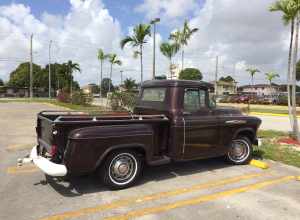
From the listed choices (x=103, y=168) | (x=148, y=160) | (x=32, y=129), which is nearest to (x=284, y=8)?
(x=148, y=160)

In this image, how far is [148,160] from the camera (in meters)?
5.39

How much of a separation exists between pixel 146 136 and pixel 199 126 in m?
1.26

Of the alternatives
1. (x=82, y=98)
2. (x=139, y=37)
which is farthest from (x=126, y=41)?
(x=82, y=98)

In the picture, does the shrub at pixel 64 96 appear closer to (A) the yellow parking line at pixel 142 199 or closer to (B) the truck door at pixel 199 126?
(B) the truck door at pixel 199 126

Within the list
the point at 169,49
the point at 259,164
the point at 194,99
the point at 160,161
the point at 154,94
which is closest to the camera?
the point at 160,161

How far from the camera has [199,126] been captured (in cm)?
593

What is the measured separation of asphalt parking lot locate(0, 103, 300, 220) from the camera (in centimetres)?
429

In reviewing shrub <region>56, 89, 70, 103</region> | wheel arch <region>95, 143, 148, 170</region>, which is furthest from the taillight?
shrub <region>56, 89, 70, 103</region>

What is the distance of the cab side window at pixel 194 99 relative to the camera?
5930mm

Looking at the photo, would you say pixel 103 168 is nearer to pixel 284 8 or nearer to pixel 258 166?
pixel 258 166

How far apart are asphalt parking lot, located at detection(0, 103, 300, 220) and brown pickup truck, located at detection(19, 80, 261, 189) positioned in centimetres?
42

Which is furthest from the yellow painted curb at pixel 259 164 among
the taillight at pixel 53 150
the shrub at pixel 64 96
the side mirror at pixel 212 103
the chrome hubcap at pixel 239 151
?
the shrub at pixel 64 96

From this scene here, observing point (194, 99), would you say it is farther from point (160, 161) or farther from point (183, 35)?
point (183, 35)

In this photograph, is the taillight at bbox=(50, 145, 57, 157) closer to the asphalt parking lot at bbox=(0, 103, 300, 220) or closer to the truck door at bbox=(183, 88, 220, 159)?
the asphalt parking lot at bbox=(0, 103, 300, 220)
